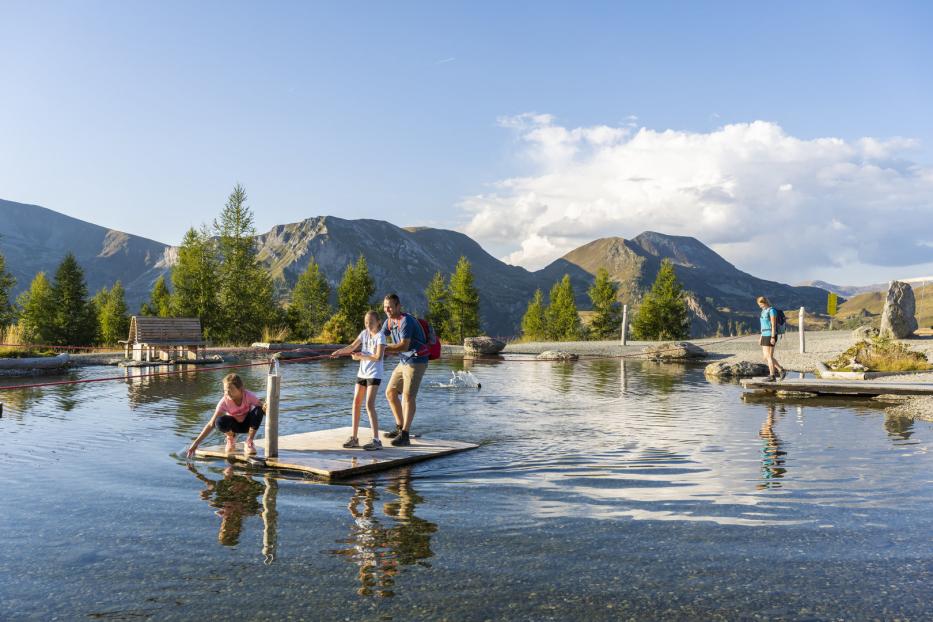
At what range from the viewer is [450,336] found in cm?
5853

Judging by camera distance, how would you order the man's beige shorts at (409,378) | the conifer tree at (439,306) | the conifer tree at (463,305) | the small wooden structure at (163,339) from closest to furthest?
the man's beige shorts at (409,378) → the small wooden structure at (163,339) → the conifer tree at (463,305) → the conifer tree at (439,306)

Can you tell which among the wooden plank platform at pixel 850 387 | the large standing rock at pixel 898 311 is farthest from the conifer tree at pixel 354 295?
the wooden plank platform at pixel 850 387

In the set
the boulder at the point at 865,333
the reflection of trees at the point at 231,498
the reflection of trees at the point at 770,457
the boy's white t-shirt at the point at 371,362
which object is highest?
the boulder at the point at 865,333

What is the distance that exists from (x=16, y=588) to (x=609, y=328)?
53.3 metres

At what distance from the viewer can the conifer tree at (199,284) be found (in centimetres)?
4122

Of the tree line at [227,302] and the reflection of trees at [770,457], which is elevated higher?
the tree line at [227,302]

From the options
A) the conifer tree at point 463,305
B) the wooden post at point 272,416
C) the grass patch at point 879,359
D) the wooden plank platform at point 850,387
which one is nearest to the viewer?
the wooden post at point 272,416

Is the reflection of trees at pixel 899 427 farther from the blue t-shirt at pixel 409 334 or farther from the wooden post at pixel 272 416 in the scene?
the wooden post at pixel 272 416

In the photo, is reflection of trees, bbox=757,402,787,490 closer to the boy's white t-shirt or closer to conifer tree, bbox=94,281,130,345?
the boy's white t-shirt

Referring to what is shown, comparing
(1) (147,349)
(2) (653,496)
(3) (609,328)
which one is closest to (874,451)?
(2) (653,496)

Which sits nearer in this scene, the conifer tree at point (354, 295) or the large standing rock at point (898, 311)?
the large standing rock at point (898, 311)

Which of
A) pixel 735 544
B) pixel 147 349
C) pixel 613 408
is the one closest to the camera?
pixel 735 544

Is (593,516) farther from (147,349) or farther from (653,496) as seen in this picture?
(147,349)

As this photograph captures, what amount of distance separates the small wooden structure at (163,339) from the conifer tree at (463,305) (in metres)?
30.7
